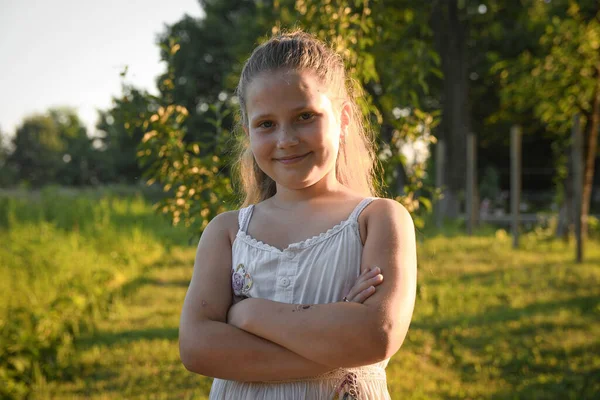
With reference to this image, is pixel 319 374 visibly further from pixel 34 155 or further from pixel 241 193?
pixel 34 155

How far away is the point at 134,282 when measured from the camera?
27.0 ft

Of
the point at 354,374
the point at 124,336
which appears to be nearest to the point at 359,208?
the point at 354,374

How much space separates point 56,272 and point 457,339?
415 centimetres

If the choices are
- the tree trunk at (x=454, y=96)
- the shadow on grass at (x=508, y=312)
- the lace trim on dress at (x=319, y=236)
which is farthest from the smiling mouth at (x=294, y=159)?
the tree trunk at (x=454, y=96)

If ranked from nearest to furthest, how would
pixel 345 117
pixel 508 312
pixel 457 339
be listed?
pixel 345 117, pixel 457 339, pixel 508 312

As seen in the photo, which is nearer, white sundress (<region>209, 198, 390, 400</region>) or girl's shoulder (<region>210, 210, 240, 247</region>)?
white sundress (<region>209, 198, 390, 400</region>)

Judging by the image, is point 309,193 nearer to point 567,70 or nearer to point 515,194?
point 515,194

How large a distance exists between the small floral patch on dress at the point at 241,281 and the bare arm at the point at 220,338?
0.02 m

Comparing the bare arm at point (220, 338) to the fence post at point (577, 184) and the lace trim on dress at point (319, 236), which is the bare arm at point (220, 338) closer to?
the lace trim on dress at point (319, 236)

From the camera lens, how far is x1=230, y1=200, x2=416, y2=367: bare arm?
1.58 metres

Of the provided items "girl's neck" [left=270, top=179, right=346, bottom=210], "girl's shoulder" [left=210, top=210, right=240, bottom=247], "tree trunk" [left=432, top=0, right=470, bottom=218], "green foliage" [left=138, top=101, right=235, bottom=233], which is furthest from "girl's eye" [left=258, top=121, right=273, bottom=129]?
"tree trunk" [left=432, top=0, right=470, bottom=218]

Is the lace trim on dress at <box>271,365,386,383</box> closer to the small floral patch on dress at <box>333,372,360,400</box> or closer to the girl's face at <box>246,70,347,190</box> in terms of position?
the small floral patch on dress at <box>333,372,360,400</box>

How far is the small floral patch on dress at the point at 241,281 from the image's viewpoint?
5.90 ft

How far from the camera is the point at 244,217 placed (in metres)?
1.93
